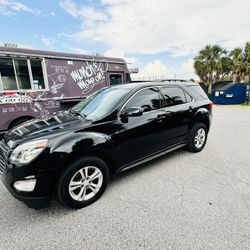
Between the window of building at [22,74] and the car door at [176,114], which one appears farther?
the window of building at [22,74]

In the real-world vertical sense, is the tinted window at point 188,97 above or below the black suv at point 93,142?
above

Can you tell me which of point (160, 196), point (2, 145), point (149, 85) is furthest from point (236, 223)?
point (2, 145)

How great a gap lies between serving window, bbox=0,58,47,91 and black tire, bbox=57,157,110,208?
3497mm

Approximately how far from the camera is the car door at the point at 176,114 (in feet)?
10.8

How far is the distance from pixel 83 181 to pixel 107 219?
579 millimetres

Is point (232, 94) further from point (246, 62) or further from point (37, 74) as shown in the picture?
point (37, 74)

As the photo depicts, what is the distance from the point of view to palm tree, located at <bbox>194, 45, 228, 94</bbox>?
20608 millimetres

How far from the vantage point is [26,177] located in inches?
77.6

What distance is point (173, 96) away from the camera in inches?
138

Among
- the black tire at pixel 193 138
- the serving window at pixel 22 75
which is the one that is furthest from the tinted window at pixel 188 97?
the serving window at pixel 22 75

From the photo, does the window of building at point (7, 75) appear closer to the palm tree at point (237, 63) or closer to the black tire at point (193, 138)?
the black tire at point (193, 138)

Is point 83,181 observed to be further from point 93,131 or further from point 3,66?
point 3,66

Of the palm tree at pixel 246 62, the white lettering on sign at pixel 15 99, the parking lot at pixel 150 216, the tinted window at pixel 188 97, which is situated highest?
the palm tree at pixel 246 62

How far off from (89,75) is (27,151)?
161 inches
